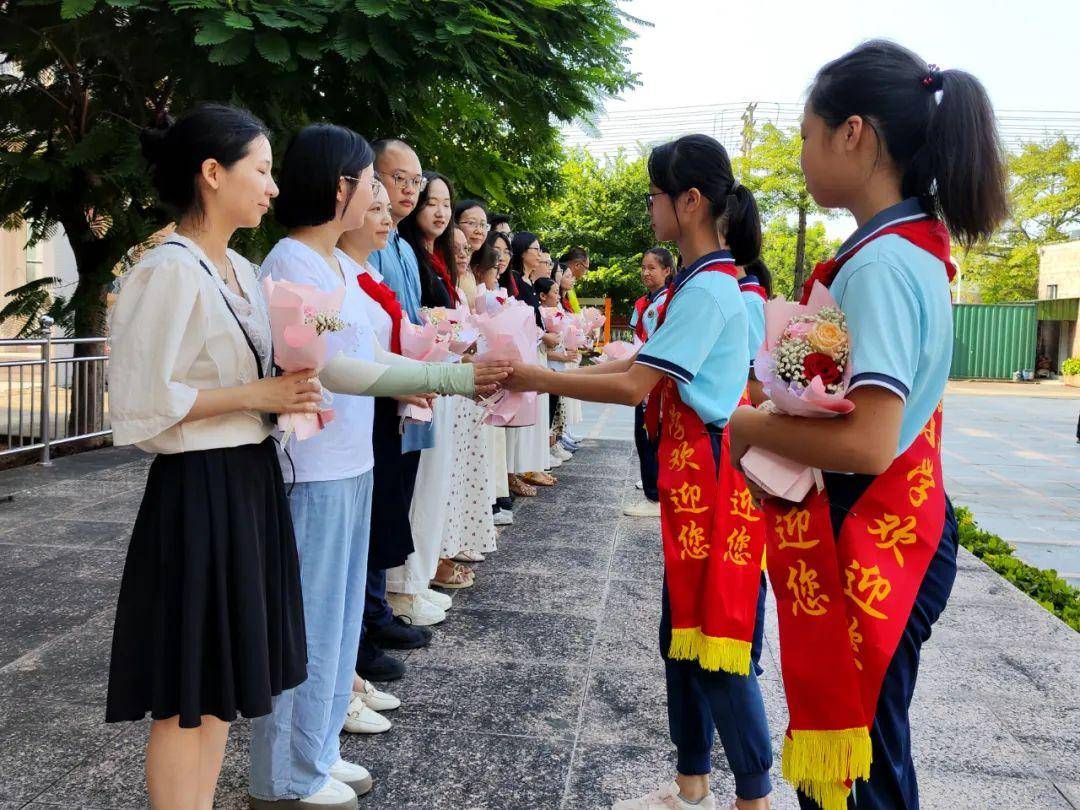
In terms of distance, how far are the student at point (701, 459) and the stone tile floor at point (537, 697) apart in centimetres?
52

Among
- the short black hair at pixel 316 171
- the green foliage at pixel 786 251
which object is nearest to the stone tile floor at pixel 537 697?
the short black hair at pixel 316 171

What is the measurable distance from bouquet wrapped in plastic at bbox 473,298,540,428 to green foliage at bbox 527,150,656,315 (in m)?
25.9

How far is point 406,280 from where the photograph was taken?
12.8ft

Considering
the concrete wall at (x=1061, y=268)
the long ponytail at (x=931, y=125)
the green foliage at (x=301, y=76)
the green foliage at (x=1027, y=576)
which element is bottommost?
the green foliage at (x=1027, y=576)

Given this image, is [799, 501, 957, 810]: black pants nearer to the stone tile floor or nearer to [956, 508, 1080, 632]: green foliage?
the stone tile floor

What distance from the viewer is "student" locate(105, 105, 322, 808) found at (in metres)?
1.91

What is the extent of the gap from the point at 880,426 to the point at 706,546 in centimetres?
96

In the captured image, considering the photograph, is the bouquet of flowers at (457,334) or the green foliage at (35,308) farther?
the green foliage at (35,308)

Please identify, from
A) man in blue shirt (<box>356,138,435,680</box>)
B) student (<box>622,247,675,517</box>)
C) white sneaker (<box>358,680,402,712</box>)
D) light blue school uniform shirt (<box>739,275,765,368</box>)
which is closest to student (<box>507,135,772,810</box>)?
light blue school uniform shirt (<box>739,275,765,368</box>)

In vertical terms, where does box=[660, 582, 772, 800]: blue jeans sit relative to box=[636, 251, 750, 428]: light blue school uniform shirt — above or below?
below

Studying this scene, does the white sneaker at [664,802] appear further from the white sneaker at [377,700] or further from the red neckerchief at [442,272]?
the red neckerchief at [442,272]

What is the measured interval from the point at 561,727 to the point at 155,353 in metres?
1.95

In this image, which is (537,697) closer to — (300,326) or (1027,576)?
(300,326)

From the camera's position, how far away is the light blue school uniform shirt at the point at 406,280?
3.59 m
